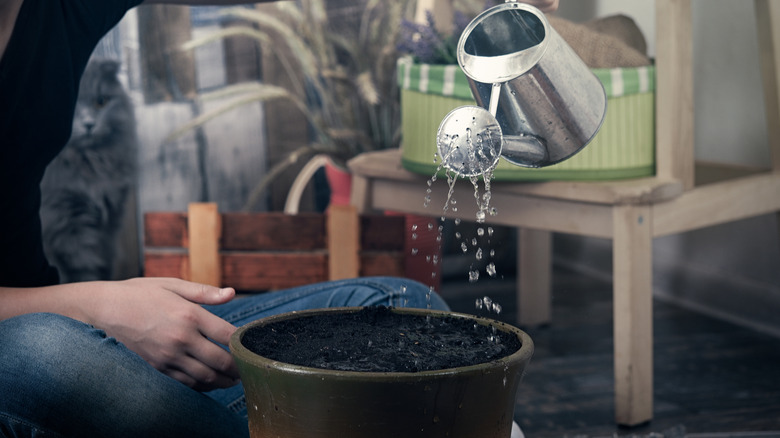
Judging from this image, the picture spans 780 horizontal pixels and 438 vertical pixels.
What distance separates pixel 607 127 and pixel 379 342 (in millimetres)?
888

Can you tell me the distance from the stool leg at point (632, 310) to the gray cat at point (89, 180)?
4.37ft

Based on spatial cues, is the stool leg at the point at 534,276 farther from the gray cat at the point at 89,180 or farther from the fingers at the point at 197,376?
the fingers at the point at 197,376

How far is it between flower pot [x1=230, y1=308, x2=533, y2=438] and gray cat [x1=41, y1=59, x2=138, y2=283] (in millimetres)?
1609

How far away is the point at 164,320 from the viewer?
74cm

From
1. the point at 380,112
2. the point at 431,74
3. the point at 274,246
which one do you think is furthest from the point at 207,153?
the point at 431,74

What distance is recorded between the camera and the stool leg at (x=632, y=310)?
4.44 feet

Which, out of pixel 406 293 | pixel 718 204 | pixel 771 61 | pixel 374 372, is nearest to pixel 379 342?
pixel 374 372

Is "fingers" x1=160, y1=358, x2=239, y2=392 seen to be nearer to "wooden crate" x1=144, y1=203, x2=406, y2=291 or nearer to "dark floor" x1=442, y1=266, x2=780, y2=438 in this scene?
"dark floor" x1=442, y1=266, x2=780, y2=438

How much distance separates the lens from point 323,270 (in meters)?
1.77

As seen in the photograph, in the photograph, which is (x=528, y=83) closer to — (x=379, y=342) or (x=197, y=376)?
(x=379, y=342)

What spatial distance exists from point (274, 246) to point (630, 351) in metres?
0.79

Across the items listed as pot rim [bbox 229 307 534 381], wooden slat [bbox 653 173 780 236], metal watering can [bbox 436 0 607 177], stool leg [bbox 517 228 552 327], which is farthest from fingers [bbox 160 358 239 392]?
stool leg [bbox 517 228 552 327]

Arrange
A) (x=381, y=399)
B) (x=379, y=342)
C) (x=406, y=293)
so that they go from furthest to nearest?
(x=406, y=293)
(x=379, y=342)
(x=381, y=399)

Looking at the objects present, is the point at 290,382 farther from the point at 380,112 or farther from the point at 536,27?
the point at 380,112
